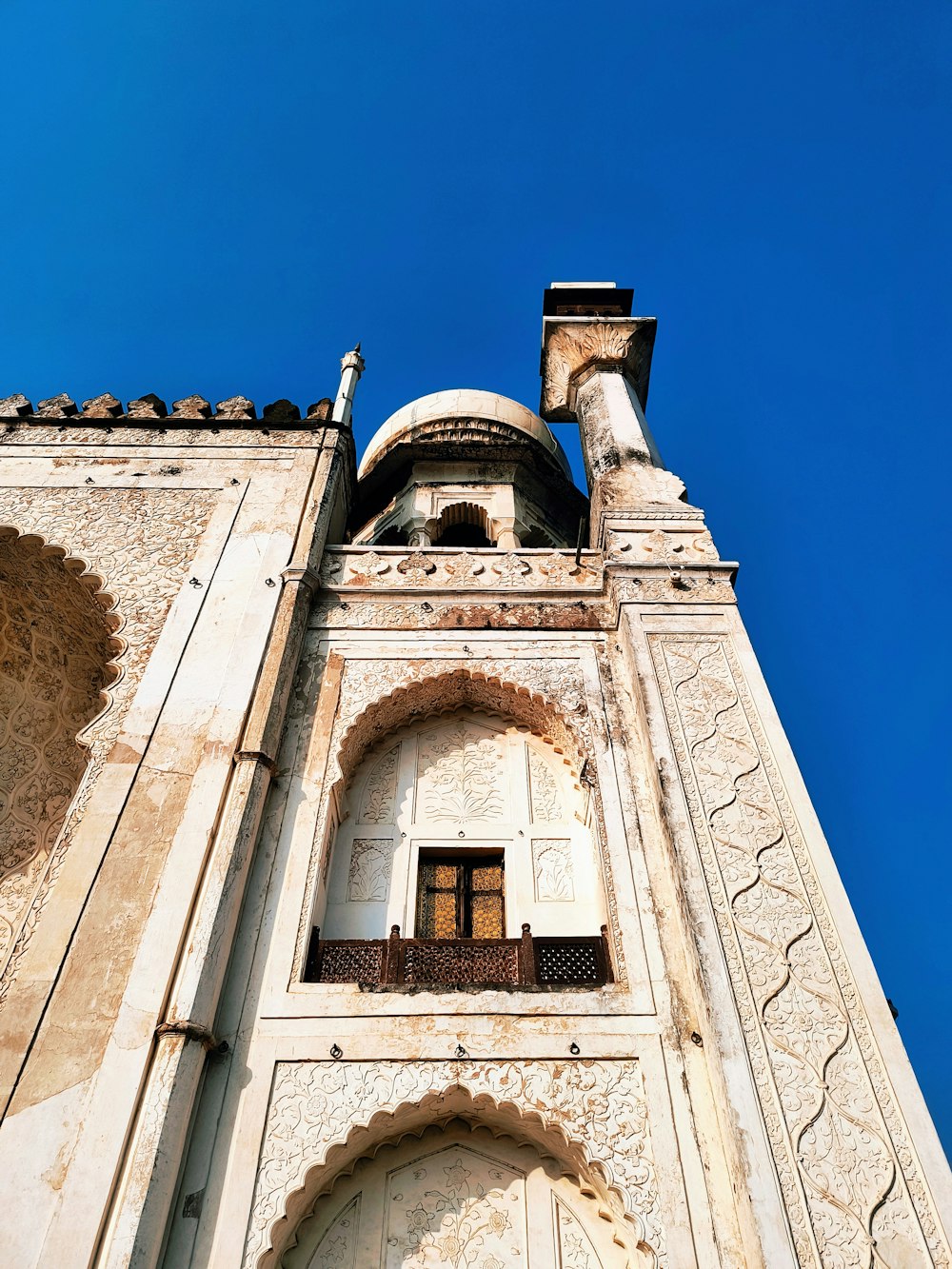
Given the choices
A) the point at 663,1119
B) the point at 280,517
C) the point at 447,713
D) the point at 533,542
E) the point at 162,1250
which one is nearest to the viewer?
the point at 162,1250

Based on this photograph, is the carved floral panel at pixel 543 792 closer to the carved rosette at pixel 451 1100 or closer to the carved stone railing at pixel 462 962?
the carved stone railing at pixel 462 962

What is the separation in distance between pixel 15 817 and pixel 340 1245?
4459 millimetres

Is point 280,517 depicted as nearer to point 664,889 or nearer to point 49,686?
point 49,686

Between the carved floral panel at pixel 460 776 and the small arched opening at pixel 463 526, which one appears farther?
the small arched opening at pixel 463 526

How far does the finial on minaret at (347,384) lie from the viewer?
9.46 metres

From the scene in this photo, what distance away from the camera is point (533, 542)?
1136cm

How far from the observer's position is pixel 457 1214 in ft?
15.1

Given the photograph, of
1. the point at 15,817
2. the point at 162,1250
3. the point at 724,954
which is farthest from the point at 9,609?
the point at 724,954

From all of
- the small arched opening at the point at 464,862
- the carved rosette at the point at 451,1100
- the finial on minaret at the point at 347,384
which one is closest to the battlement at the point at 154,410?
the finial on minaret at the point at 347,384

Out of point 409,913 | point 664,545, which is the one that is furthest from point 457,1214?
point 664,545

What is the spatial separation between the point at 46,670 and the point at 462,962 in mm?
5067

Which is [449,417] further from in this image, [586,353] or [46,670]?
[46,670]

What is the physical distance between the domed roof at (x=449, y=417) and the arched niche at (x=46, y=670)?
5.41 meters

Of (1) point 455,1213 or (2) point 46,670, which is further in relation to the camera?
(2) point 46,670
